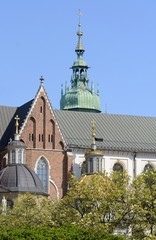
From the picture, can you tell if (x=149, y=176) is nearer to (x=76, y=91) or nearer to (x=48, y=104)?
(x=48, y=104)

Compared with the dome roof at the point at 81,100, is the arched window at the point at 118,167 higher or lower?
lower

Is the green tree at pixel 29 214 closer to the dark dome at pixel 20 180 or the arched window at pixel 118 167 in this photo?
the dark dome at pixel 20 180

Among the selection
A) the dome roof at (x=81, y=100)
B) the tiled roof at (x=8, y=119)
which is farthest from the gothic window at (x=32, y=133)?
the dome roof at (x=81, y=100)

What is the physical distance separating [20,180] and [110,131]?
19.4m

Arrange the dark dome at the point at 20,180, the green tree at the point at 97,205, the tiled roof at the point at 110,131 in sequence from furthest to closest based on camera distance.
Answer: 1. the tiled roof at the point at 110,131
2. the dark dome at the point at 20,180
3. the green tree at the point at 97,205

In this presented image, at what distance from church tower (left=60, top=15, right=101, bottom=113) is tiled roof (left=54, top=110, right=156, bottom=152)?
1639 centimetres

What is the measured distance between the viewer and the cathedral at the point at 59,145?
88250 mm

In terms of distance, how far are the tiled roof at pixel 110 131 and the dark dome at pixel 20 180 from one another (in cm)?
909

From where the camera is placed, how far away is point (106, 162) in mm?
97250

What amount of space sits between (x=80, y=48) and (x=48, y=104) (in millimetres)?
34065

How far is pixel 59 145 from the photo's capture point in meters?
92.4

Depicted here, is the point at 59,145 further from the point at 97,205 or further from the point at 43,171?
the point at 97,205

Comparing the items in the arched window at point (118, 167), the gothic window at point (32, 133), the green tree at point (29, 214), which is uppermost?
the gothic window at point (32, 133)

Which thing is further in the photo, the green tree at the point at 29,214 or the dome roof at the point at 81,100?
the dome roof at the point at 81,100
